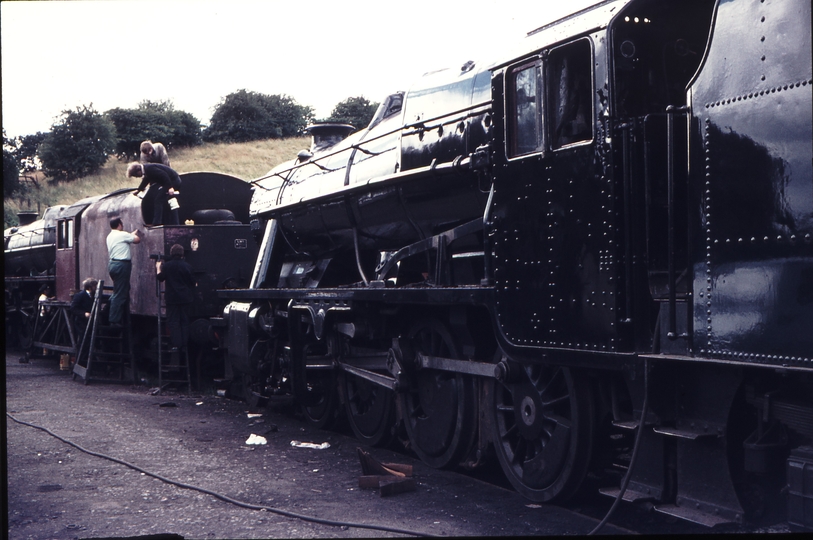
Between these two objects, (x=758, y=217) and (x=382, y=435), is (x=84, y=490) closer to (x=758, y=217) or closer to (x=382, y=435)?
(x=382, y=435)

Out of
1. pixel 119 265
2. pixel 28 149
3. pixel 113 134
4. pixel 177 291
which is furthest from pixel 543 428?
pixel 28 149

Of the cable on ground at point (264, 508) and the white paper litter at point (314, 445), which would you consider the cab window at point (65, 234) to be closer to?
the cable on ground at point (264, 508)

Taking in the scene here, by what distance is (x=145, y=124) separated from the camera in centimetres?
1756

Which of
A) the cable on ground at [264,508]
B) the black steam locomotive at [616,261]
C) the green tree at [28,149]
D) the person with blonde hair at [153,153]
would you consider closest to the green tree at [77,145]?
the green tree at [28,149]

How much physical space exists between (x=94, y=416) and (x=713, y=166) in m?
7.27

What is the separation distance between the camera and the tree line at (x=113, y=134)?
14.3 meters

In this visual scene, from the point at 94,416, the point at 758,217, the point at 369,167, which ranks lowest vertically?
the point at 94,416

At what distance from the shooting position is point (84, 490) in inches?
217

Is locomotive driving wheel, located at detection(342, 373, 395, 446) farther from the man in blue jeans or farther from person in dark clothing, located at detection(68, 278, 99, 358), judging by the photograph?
person in dark clothing, located at detection(68, 278, 99, 358)

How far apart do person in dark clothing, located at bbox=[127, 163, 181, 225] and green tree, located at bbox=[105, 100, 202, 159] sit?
494 cm

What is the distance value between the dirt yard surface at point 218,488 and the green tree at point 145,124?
8.62 meters

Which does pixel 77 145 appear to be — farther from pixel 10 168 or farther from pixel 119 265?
pixel 119 265

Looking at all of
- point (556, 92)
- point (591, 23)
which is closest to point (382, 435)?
point (556, 92)

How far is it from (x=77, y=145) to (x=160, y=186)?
23.2ft
